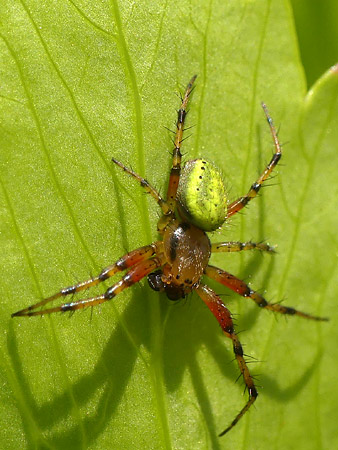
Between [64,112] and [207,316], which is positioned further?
[207,316]

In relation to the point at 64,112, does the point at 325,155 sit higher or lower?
lower

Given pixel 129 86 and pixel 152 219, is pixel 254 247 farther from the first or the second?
pixel 129 86

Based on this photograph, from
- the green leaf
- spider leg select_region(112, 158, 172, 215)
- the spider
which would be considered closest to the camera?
the green leaf

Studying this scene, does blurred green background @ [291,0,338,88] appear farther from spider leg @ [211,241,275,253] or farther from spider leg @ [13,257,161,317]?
spider leg @ [13,257,161,317]

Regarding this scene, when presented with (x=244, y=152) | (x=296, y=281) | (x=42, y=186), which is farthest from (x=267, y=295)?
(x=42, y=186)

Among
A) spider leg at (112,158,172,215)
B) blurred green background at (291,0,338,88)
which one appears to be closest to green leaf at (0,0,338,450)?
spider leg at (112,158,172,215)

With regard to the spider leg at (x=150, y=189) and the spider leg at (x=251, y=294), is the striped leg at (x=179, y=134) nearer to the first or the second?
the spider leg at (x=150, y=189)

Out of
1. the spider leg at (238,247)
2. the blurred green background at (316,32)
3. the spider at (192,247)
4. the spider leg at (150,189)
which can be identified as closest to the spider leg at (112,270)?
the spider at (192,247)
